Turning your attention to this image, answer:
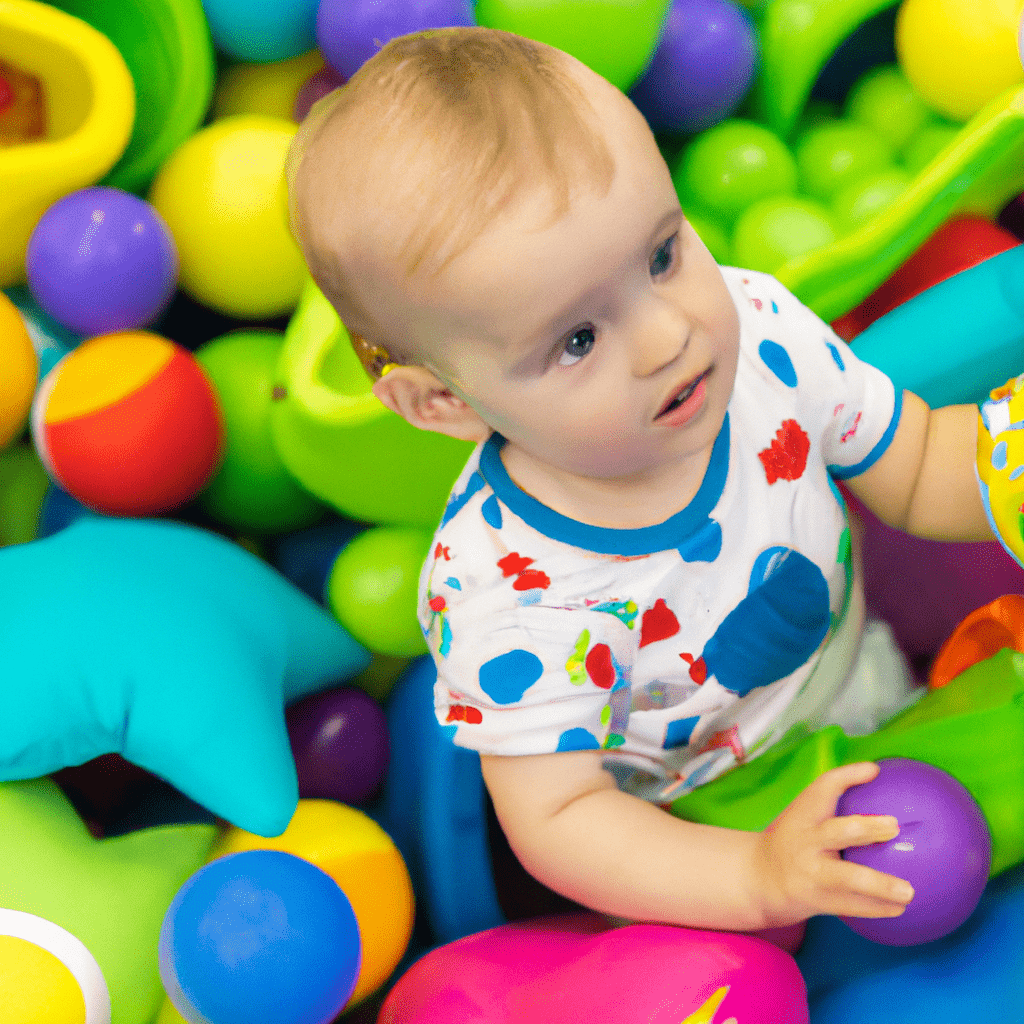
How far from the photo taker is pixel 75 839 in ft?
2.39

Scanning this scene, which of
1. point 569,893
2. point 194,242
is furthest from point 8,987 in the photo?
point 194,242

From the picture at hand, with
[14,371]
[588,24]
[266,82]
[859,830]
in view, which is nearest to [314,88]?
[266,82]

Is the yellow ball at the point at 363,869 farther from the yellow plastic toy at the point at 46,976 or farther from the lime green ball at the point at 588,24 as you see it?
the lime green ball at the point at 588,24

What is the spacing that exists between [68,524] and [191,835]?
31 cm

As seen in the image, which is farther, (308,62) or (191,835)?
(308,62)

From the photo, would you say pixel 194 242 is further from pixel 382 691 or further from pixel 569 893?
pixel 569 893

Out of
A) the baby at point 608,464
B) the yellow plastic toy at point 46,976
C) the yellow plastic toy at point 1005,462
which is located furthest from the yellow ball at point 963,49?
the yellow plastic toy at point 46,976

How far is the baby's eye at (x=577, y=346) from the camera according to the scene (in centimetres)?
52

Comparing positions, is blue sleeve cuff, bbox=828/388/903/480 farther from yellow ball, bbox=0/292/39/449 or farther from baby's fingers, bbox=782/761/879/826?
yellow ball, bbox=0/292/39/449

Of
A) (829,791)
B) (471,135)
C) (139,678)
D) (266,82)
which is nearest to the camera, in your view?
(471,135)

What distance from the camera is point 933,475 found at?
0.73 meters

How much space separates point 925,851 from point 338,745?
1.55 feet

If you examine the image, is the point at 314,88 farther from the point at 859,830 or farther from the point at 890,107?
the point at 859,830

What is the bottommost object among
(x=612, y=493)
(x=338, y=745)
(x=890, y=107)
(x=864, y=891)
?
(x=338, y=745)
